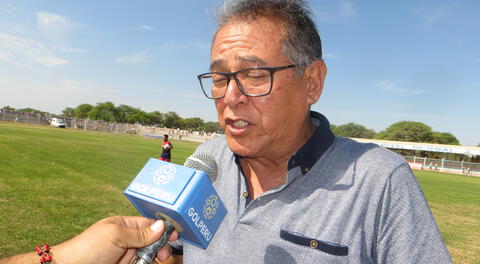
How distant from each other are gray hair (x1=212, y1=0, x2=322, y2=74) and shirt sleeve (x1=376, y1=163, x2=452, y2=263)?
0.89 m

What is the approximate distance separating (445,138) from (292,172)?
10856 cm

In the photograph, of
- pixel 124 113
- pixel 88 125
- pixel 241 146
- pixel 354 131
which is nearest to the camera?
pixel 241 146

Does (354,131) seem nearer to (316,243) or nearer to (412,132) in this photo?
(412,132)

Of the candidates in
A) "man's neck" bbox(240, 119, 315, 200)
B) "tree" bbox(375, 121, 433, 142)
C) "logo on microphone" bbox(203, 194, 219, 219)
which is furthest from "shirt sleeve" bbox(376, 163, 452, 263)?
"tree" bbox(375, 121, 433, 142)

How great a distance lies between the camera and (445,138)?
93875 mm

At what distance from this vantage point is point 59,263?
147cm

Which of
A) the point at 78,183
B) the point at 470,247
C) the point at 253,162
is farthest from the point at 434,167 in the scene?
the point at 253,162

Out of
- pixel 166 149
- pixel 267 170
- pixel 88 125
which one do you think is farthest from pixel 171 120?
pixel 267 170

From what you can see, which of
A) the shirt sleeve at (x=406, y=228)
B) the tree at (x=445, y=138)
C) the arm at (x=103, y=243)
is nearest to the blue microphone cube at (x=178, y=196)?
the arm at (x=103, y=243)

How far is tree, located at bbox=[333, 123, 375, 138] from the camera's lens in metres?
120

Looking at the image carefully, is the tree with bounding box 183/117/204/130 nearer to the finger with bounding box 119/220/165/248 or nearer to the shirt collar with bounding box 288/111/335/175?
the shirt collar with bounding box 288/111/335/175

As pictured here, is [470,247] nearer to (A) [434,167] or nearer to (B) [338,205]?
(B) [338,205]

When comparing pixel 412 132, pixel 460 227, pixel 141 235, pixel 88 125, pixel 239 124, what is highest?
pixel 412 132

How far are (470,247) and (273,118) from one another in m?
7.92
